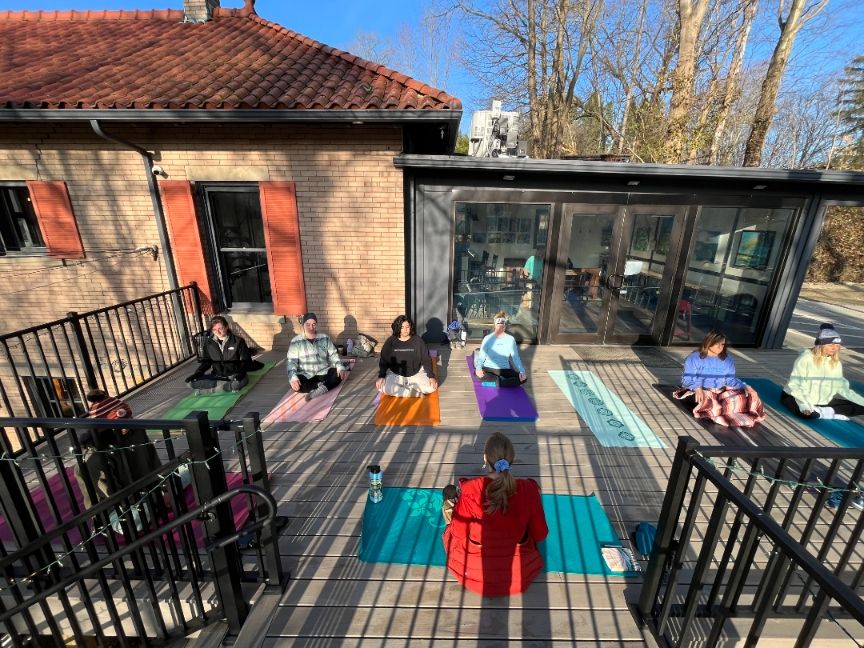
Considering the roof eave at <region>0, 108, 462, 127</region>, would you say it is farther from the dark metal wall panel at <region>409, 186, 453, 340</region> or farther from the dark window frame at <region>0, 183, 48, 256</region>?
the dark window frame at <region>0, 183, 48, 256</region>

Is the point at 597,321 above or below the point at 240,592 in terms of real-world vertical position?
above

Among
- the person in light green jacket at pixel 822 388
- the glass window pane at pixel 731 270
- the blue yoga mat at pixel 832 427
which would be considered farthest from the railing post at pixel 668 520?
the glass window pane at pixel 731 270

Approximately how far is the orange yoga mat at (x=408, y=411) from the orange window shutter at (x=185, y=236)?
11.1 ft

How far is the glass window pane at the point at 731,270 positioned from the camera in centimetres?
558

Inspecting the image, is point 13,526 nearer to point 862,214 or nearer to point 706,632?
point 706,632

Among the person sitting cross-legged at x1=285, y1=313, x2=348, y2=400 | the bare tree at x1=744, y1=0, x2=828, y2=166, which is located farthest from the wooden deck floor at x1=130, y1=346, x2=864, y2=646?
the bare tree at x1=744, y1=0, x2=828, y2=166

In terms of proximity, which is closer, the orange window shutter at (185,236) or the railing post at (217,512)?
the railing post at (217,512)

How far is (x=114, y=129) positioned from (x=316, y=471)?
206 inches

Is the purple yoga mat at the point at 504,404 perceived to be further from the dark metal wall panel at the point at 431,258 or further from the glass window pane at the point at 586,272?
the glass window pane at the point at 586,272

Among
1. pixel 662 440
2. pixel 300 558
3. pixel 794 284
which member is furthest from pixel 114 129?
pixel 794 284

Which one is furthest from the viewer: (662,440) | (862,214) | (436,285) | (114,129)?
(862,214)

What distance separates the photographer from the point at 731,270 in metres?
5.87

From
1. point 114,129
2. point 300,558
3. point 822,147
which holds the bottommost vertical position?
point 300,558

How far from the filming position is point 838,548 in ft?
7.85
